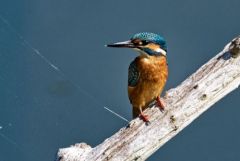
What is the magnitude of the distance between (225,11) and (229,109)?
0.53 m

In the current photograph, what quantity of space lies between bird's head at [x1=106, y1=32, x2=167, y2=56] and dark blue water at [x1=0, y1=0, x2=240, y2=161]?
3.28 ft

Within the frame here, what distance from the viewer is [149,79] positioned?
3.29 m

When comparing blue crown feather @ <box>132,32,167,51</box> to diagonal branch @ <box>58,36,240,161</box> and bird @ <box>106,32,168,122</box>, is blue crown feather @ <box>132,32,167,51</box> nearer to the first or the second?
bird @ <box>106,32,168,122</box>

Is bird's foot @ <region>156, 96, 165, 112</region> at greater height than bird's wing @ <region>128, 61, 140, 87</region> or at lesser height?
lesser

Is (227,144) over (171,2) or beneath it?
beneath

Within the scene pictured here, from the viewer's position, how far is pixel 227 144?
428cm

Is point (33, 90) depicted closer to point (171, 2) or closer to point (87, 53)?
point (87, 53)

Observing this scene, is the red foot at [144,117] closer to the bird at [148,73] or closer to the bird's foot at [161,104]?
the bird's foot at [161,104]

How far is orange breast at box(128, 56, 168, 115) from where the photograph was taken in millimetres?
3275

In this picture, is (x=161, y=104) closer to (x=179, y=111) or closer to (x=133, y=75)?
(x=179, y=111)

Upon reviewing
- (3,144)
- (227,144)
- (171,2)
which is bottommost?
(227,144)

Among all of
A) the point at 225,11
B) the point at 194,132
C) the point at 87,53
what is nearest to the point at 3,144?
the point at 87,53

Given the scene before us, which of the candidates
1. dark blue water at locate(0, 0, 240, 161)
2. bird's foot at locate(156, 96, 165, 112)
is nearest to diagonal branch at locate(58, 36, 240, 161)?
bird's foot at locate(156, 96, 165, 112)

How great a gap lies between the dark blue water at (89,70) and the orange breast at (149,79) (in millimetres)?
969
